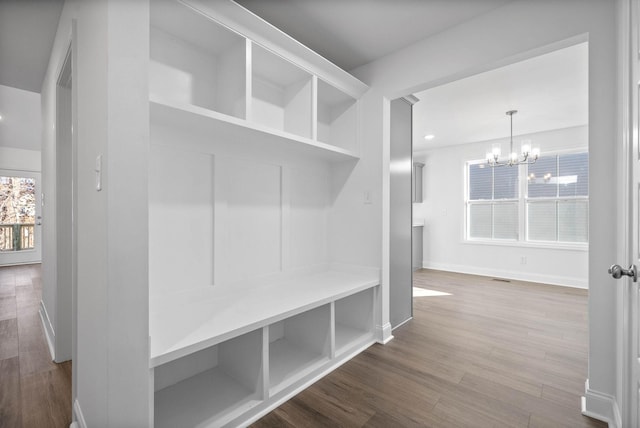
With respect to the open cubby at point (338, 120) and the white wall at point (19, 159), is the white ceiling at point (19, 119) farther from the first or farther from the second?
the open cubby at point (338, 120)

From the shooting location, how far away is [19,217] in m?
6.30

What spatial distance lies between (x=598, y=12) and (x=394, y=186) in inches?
67.3

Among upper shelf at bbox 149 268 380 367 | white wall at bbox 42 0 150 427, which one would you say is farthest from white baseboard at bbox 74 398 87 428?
upper shelf at bbox 149 268 380 367

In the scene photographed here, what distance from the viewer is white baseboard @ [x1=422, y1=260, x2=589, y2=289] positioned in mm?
4656

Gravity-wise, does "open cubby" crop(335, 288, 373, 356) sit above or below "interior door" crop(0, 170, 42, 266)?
below

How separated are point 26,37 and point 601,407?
4501 millimetres

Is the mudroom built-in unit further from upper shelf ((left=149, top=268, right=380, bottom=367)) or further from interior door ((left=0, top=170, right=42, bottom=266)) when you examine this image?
interior door ((left=0, top=170, right=42, bottom=266))

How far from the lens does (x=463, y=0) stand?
1.92m

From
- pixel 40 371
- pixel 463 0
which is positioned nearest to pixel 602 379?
pixel 463 0

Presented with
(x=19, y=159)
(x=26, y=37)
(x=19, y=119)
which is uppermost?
(x=19, y=119)

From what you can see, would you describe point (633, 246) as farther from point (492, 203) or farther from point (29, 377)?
point (492, 203)

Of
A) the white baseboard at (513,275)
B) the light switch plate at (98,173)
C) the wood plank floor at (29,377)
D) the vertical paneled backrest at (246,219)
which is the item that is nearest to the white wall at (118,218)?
the light switch plate at (98,173)

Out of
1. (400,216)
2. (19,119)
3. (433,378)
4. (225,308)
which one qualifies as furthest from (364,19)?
(19,119)

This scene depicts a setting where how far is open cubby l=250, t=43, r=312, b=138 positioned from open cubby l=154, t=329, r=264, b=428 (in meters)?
1.53
